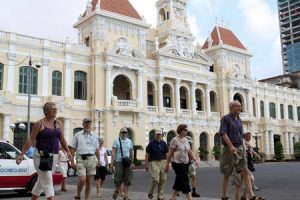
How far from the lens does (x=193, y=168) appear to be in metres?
12.2

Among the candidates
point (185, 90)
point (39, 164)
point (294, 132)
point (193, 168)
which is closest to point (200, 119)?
point (185, 90)

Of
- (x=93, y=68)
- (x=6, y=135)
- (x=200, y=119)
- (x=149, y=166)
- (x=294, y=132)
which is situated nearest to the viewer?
(x=149, y=166)

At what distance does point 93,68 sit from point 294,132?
32.5m

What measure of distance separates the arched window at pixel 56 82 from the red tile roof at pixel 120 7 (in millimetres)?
7287

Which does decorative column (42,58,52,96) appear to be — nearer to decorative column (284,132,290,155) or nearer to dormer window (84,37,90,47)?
dormer window (84,37,90,47)

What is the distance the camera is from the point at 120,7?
38844 mm

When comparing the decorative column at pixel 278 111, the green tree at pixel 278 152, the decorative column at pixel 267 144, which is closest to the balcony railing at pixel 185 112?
the green tree at pixel 278 152

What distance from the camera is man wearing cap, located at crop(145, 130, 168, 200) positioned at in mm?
10297

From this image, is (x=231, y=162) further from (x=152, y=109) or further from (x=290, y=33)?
(x=290, y=33)

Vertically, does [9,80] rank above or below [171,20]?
below

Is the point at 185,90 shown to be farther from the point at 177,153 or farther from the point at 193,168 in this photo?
the point at 177,153

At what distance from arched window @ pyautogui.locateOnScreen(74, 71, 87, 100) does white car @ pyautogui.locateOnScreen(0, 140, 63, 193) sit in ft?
77.1

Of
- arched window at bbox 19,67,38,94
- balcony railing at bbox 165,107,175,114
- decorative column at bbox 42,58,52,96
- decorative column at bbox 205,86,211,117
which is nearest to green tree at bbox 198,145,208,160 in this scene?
decorative column at bbox 205,86,211,117

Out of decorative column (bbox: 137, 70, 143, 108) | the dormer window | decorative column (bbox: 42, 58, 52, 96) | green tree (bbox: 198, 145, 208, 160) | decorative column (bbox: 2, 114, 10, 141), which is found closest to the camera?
decorative column (bbox: 2, 114, 10, 141)
